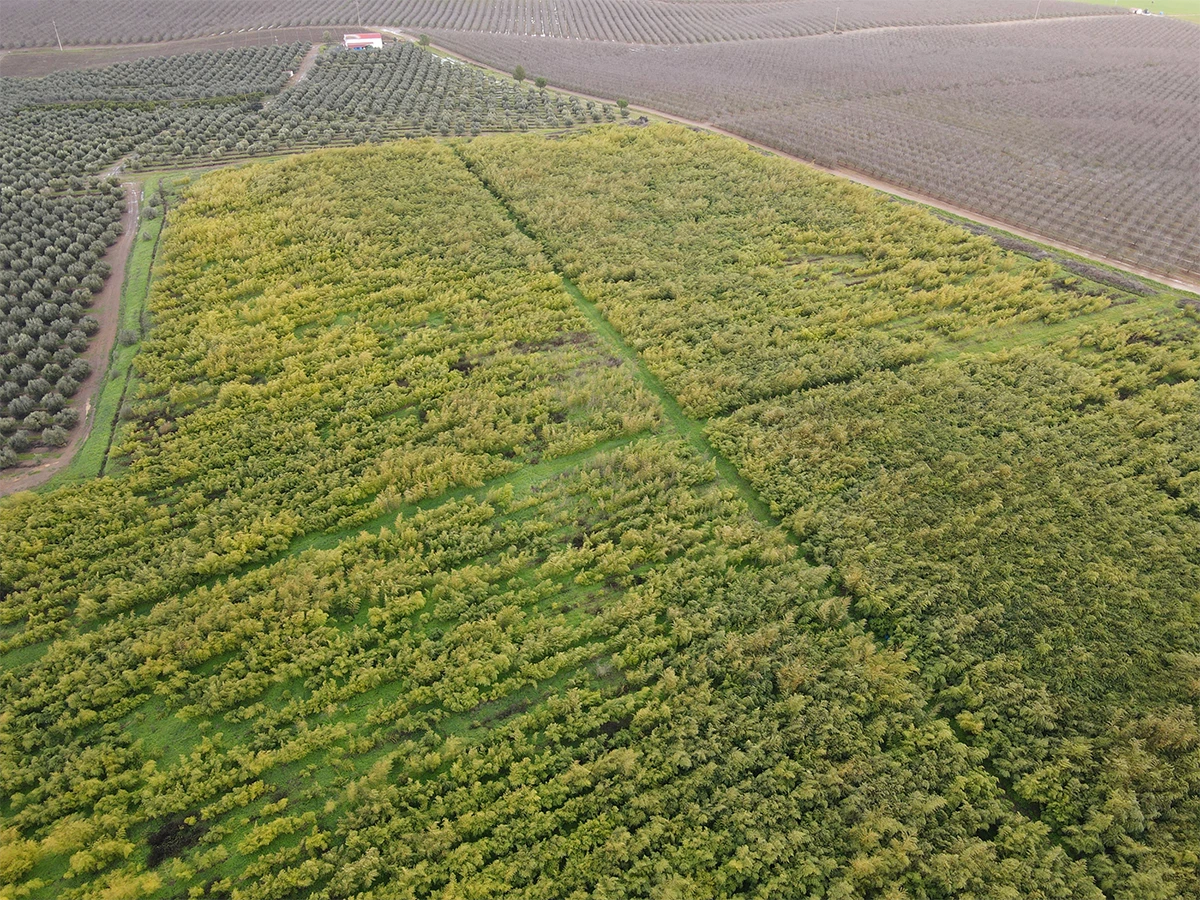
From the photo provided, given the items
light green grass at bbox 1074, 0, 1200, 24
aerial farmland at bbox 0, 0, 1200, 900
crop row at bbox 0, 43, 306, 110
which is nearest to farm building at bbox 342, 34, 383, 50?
crop row at bbox 0, 43, 306, 110

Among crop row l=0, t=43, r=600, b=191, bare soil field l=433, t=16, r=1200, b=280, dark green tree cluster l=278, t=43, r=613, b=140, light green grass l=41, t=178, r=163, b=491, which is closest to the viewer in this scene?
light green grass l=41, t=178, r=163, b=491

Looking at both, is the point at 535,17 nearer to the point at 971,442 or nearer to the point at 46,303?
the point at 46,303

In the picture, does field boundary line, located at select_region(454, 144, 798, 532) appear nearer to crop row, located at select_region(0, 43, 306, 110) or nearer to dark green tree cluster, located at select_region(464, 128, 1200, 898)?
dark green tree cluster, located at select_region(464, 128, 1200, 898)

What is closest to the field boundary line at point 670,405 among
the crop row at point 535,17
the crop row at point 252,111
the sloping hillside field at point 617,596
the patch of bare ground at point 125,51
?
the sloping hillside field at point 617,596

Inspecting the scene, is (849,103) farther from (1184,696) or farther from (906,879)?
(906,879)

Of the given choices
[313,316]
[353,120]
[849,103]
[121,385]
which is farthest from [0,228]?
[849,103]

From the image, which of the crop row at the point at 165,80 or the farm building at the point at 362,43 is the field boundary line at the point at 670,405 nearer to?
the crop row at the point at 165,80
